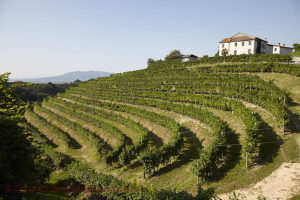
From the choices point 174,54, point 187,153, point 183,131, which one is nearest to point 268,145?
point 187,153

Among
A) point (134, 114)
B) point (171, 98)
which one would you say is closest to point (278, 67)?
point (171, 98)

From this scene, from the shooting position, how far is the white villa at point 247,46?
63.1 metres

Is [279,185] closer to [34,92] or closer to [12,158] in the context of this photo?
[12,158]

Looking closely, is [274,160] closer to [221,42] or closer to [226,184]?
[226,184]

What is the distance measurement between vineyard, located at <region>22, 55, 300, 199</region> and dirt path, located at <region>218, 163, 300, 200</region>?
0.93 metres

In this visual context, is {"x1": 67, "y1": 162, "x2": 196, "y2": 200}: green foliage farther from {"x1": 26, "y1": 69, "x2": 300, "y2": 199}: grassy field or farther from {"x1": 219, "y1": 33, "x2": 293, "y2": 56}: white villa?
{"x1": 219, "y1": 33, "x2": 293, "y2": 56}: white villa

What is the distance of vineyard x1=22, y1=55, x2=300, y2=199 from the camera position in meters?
20.8

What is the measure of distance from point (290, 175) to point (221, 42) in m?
62.2

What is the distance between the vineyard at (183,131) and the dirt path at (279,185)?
36.6 inches

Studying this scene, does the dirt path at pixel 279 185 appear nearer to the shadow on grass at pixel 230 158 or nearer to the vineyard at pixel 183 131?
the vineyard at pixel 183 131

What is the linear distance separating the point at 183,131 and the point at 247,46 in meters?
47.3

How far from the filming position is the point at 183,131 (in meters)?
35.2

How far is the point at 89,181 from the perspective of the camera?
19641 millimetres

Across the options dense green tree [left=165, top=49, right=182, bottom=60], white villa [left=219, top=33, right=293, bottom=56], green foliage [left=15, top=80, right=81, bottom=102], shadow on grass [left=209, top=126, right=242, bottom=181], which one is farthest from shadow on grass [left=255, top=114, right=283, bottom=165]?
green foliage [left=15, top=80, right=81, bottom=102]
